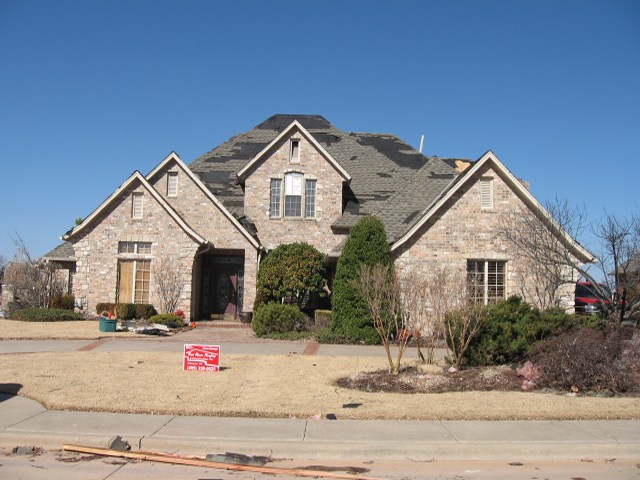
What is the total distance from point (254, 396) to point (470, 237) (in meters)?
12.0

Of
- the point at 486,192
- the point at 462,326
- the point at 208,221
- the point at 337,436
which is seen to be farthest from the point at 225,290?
the point at 337,436

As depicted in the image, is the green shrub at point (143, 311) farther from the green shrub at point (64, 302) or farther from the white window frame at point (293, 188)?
the white window frame at point (293, 188)

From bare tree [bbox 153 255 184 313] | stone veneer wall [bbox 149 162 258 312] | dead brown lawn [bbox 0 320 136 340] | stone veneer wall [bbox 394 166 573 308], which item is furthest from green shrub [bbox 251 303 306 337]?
bare tree [bbox 153 255 184 313]

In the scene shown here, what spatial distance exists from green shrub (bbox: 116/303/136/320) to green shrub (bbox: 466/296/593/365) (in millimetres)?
13701

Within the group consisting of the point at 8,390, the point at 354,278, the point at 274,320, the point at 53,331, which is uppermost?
the point at 354,278

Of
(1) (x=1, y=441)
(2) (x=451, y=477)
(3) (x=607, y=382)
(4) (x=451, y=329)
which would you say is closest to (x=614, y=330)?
(3) (x=607, y=382)

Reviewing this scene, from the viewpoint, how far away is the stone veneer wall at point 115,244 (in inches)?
902

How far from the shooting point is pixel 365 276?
13609mm

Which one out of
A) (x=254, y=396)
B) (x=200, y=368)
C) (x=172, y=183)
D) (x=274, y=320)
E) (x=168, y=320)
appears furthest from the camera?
(x=172, y=183)

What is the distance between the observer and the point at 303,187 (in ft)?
82.3

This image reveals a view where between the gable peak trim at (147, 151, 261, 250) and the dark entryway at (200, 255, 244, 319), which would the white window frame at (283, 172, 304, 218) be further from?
the dark entryway at (200, 255, 244, 319)

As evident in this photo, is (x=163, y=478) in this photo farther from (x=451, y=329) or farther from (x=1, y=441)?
(x=451, y=329)

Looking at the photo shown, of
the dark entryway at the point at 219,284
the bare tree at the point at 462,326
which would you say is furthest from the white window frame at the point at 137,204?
the bare tree at the point at 462,326

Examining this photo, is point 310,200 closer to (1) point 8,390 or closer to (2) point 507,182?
(2) point 507,182
